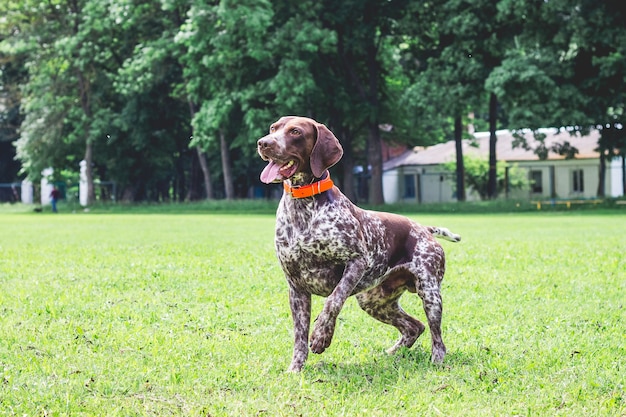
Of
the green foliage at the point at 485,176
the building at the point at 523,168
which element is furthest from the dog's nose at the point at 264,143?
the green foliage at the point at 485,176

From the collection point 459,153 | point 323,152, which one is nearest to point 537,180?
point 459,153

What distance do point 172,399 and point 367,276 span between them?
176 centimetres

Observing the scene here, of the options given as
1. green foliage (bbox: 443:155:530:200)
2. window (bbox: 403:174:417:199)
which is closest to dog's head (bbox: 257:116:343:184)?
green foliage (bbox: 443:155:530:200)

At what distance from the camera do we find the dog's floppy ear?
20.9 feet

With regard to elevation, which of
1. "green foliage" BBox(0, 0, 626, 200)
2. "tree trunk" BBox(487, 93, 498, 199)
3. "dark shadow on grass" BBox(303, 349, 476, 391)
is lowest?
"dark shadow on grass" BBox(303, 349, 476, 391)

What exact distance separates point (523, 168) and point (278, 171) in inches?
2368

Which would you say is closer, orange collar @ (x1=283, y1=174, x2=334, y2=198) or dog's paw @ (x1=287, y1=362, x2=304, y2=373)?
orange collar @ (x1=283, y1=174, x2=334, y2=198)

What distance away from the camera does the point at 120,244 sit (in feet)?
63.3

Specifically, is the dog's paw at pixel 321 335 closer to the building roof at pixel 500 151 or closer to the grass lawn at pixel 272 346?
the grass lawn at pixel 272 346

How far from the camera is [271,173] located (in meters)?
6.14

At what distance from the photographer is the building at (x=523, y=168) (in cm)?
6300

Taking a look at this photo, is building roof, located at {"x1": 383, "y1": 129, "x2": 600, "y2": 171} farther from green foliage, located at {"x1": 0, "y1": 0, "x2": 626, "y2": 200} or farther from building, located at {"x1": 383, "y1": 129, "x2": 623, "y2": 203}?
green foliage, located at {"x1": 0, "y1": 0, "x2": 626, "y2": 200}

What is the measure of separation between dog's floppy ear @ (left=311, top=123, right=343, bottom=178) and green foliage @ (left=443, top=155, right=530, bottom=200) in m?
52.9

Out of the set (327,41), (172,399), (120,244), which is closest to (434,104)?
(327,41)
